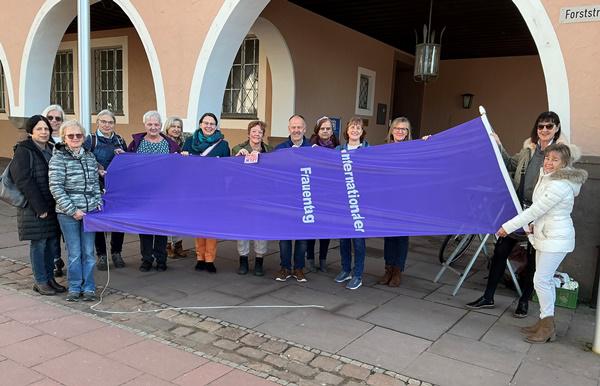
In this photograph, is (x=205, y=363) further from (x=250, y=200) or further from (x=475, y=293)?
(x=475, y=293)

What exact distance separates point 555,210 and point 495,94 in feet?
31.4

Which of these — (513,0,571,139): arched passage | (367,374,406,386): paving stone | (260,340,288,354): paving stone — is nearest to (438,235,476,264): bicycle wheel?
(513,0,571,139): arched passage

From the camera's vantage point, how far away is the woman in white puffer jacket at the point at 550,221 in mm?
3322

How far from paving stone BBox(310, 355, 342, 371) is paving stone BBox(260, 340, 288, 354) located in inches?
10.9

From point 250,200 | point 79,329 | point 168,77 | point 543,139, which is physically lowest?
point 79,329

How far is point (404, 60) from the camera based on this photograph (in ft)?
39.7

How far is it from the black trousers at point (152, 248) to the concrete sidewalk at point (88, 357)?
1.21 meters

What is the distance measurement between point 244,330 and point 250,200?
121 cm

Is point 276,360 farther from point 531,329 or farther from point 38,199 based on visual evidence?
point 38,199

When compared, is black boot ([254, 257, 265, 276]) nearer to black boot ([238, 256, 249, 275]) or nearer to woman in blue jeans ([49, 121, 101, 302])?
black boot ([238, 256, 249, 275])

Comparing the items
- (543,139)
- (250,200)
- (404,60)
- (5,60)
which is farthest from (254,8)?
(404,60)

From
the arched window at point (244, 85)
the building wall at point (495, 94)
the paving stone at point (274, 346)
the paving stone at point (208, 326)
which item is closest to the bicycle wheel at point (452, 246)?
the paving stone at point (274, 346)

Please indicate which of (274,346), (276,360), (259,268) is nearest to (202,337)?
(274,346)

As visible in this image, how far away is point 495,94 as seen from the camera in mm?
12000
